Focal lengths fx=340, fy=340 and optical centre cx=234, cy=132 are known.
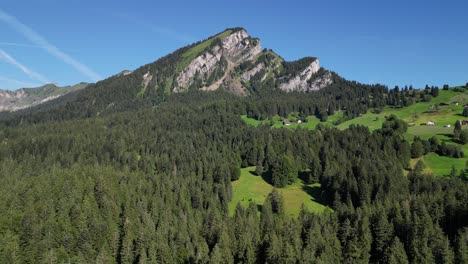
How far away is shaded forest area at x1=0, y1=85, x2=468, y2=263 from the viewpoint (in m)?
73.7

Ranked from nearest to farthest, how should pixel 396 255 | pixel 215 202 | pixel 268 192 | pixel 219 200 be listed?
1. pixel 396 255
2. pixel 215 202
3. pixel 219 200
4. pixel 268 192

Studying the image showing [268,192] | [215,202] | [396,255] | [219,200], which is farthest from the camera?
[268,192]

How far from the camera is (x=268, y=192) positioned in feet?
435

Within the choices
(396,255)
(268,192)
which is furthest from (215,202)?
(396,255)

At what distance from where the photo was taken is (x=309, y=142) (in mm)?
171375

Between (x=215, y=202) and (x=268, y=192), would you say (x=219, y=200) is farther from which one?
(x=268, y=192)

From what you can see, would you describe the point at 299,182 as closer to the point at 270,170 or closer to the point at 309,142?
the point at 270,170

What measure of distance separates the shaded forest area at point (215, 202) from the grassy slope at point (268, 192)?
420cm

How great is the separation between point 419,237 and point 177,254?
5476 centimetres

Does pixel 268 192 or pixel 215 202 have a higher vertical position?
pixel 268 192

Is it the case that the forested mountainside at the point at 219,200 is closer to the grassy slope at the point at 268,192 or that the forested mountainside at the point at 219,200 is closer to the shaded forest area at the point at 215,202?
the shaded forest area at the point at 215,202

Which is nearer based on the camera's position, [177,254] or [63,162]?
[177,254]

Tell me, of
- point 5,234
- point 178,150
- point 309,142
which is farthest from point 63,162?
point 309,142

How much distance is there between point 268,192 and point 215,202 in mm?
25632
